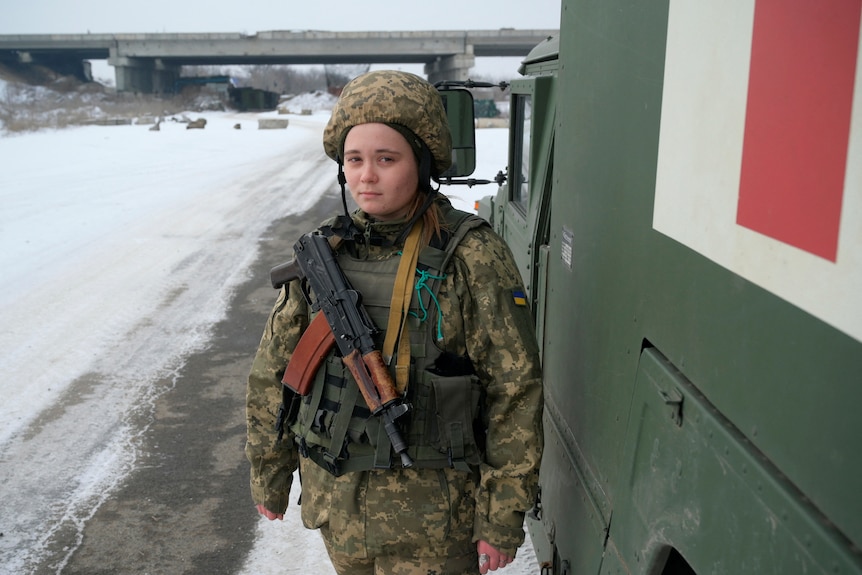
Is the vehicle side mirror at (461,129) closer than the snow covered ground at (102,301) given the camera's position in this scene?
Yes

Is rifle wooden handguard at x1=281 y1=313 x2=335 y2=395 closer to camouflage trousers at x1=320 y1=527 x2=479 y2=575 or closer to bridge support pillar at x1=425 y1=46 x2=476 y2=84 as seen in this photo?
camouflage trousers at x1=320 y1=527 x2=479 y2=575

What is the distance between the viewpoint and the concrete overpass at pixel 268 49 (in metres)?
57.4

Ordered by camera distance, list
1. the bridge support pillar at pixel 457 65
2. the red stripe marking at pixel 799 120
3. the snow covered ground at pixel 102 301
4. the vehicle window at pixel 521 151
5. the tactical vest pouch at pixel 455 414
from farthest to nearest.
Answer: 1. the bridge support pillar at pixel 457 65
2. the snow covered ground at pixel 102 301
3. the vehicle window at pixel 521 151
4. the tactical vest pouch at pixel 455 414
5. the red stripe marking at pixel 799 120

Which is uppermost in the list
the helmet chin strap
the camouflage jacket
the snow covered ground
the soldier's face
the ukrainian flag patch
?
the soldier's face

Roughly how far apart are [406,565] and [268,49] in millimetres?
63128

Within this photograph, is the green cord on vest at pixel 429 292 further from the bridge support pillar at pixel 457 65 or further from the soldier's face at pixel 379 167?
the bridge support pillar at pixel 457 65

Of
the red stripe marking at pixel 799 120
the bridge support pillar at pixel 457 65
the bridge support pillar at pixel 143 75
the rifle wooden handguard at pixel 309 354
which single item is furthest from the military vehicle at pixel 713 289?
the bridge support pillar at pixel 143 75

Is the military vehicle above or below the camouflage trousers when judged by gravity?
above

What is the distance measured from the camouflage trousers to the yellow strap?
19.5 inches

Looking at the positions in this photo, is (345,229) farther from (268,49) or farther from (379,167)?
(268,49)

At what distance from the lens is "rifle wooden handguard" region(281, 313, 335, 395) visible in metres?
2.08

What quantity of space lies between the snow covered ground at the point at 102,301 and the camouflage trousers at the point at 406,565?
1194 mm

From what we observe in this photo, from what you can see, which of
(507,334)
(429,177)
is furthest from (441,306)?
(429,177)

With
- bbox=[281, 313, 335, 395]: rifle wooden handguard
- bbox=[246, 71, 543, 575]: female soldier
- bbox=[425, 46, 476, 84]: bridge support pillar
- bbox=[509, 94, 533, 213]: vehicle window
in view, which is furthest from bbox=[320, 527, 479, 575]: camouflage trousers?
bbox=[425, 46, 476, 84]: bridge support pillar
